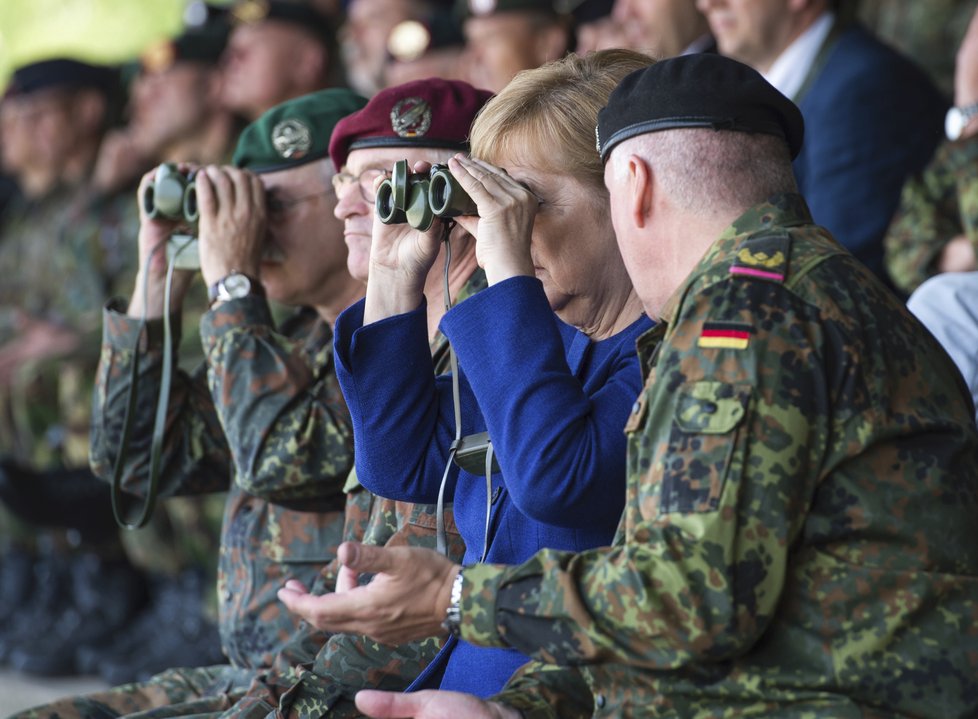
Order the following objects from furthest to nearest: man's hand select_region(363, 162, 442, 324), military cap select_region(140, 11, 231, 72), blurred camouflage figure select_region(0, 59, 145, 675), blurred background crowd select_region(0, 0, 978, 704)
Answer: military cap select_region(140, 11, 231, 72), blurred camouflage figure select_region(0, 59, 145, 675), blurred background crowd select_region(0, 0, 978, 704), man's hand select_region(363, 162, 442, 324)

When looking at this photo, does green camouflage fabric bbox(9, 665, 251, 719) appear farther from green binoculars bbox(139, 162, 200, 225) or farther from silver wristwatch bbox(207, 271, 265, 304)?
green binoculars bbox(139, 162, 200, 225)

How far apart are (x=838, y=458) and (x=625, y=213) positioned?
0.44 metres

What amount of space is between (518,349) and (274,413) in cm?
103

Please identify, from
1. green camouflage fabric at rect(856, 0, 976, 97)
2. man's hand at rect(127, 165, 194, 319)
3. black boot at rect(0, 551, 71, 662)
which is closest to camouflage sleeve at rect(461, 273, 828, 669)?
man's hand at rect(127, 165, 194, 319)

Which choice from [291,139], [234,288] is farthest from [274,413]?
[291,139]

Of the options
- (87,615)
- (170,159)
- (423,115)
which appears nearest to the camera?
(423,115)

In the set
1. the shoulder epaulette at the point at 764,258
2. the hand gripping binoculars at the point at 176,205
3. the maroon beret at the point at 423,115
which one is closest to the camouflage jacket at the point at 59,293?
the hand gripping binoculars at the point at 176,205

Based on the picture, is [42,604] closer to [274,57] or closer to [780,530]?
[274,57]

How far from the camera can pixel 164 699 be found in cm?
292

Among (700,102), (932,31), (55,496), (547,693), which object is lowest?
(55,496)

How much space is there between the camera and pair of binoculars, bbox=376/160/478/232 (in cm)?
208

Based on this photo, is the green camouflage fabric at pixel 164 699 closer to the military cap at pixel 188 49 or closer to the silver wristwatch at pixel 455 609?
the silver wristwatch at pixel 455 609

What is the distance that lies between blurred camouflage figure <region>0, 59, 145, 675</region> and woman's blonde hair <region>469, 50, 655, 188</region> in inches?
147

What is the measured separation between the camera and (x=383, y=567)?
5.72ft
